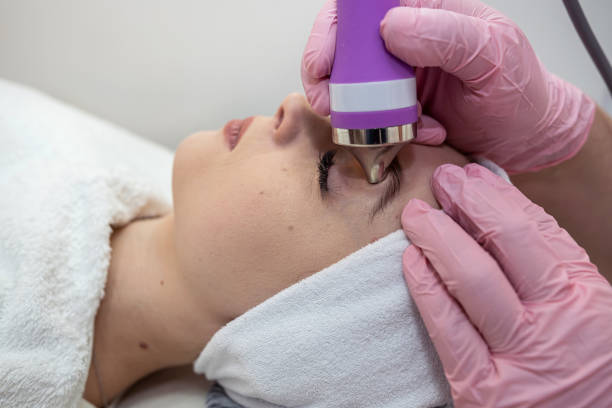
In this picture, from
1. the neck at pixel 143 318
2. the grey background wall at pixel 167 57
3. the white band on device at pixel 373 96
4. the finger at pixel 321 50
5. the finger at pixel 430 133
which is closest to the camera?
the white band on device at pixel 373 96

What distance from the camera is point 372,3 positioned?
69cm

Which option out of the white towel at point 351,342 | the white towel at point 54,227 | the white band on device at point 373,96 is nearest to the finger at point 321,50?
the white band on device at point 373,96

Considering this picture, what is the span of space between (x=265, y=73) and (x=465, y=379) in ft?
3.05

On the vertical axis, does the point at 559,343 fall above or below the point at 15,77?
below

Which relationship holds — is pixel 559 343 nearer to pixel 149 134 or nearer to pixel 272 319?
pixel 272 319

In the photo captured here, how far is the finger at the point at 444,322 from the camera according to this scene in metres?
0.72

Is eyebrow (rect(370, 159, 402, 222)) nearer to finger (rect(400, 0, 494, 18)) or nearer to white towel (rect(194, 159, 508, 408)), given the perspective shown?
white towel (rect(194, 159, 508, 408))

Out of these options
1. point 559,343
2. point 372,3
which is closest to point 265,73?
point 372,3

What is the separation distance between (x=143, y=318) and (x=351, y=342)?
1.67ft

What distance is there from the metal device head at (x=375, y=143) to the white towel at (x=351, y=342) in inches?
4.8

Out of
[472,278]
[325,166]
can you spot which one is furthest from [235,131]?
[472,278]

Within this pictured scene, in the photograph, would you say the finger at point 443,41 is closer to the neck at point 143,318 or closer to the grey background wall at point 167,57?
the grey background wall at point 167,57

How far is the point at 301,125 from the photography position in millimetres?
899

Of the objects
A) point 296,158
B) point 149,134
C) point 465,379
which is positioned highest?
point 296,158
